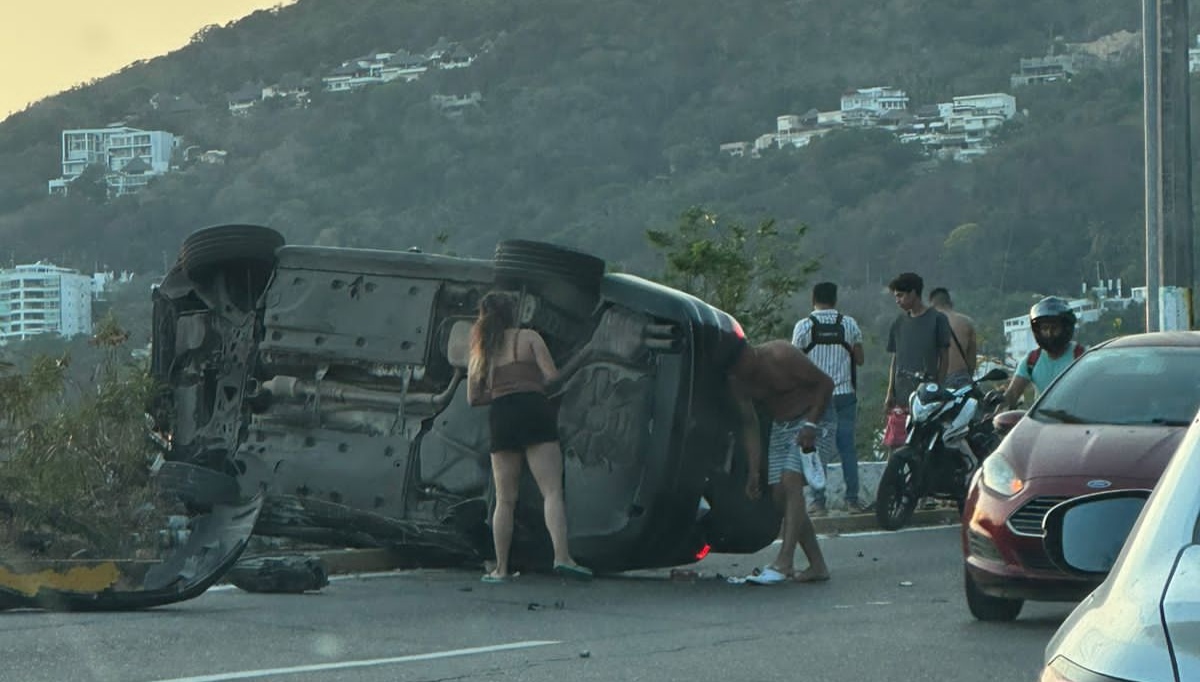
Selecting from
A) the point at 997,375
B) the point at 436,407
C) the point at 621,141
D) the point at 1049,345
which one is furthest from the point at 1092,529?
the point at 621,141

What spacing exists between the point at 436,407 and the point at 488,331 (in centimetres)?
74

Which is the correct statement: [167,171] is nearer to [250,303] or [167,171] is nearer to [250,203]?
[250,203]

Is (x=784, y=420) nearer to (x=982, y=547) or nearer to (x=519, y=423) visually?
(x=519, y=423)

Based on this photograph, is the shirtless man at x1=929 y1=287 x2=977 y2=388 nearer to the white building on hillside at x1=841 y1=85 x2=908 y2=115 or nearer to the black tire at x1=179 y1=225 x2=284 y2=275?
the black tire at x1=179 y1=225 x2=284 y2=275

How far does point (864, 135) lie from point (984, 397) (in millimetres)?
91997

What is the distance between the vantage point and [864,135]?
106500 mm

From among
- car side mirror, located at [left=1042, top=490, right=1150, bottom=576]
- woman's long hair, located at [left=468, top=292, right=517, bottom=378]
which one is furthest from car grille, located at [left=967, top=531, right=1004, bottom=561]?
car side mirror, located at [left=1042, top=490, right=1150, bottom=576]

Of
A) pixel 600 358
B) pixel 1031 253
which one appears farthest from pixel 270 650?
pixel 1031 253

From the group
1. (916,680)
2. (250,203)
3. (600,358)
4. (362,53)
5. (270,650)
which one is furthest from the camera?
Result: (362,53)

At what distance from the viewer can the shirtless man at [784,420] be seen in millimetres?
11766

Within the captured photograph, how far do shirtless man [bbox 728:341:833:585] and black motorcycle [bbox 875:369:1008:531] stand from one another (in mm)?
3412

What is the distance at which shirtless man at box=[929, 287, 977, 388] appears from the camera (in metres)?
16.4

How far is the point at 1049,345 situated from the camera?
12.8m

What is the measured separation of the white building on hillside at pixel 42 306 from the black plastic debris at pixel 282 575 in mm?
3379
